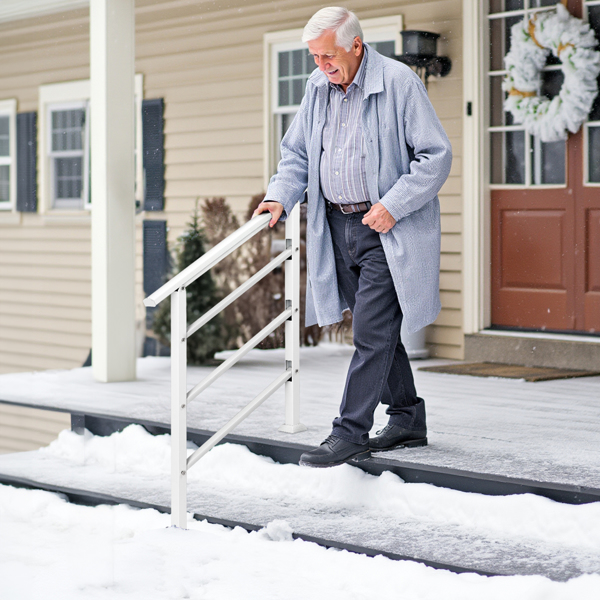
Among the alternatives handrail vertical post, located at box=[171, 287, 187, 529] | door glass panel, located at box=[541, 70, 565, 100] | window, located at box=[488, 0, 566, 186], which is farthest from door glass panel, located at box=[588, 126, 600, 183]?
handrail vertical post, located at box=[171, 287, 187, 529]

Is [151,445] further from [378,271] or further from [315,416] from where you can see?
[378,271]

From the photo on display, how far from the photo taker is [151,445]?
13.5 feet

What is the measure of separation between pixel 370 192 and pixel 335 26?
1.75 ft

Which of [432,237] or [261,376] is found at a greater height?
[432,237]

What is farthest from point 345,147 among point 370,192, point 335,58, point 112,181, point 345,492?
point 112,181

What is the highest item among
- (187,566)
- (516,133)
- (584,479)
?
(516,133)

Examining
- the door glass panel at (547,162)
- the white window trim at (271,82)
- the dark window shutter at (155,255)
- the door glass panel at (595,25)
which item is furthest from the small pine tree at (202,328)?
the door glass panel at (595,25)

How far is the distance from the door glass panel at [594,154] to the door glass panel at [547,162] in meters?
0.17

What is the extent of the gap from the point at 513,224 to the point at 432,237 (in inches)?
106

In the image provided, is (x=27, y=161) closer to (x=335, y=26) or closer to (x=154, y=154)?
(x=154, y=154)

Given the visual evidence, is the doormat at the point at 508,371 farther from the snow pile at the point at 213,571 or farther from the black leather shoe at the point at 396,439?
the snow pile at the point at 213,571

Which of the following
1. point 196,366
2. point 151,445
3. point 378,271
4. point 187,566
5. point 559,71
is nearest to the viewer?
point 187,566

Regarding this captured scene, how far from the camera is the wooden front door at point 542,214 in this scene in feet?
17.7

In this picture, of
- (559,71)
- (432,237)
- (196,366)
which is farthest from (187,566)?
(559,71)
